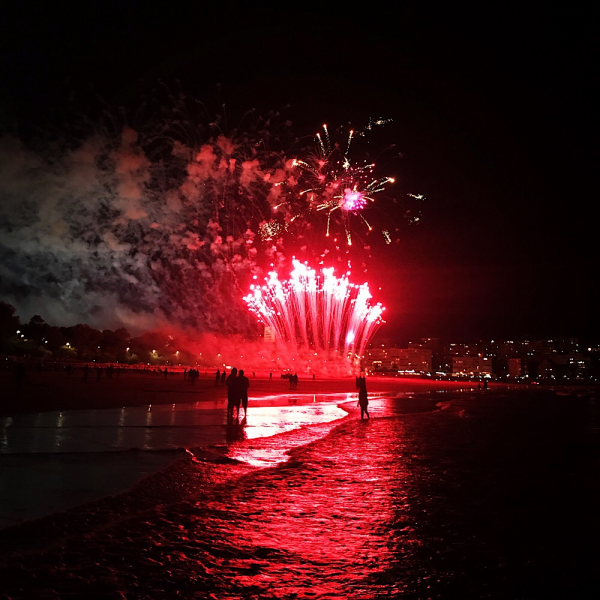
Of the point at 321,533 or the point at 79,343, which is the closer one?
the point at 321,533

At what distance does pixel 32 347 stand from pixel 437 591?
103037 millimetres

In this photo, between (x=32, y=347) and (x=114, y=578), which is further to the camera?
(x=32, y=347)

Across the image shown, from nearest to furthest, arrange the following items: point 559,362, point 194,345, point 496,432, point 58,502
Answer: point 58,502 → point 496,432 → point 194,345 → point 559,362

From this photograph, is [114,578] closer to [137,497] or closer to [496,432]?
[137,497]

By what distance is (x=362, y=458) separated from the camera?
32.9 feet

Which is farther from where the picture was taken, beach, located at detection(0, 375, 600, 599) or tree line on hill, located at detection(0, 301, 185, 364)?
tree line on hill, located at detection(0, 301, 185, 364)

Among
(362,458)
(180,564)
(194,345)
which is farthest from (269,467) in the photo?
(194,345)

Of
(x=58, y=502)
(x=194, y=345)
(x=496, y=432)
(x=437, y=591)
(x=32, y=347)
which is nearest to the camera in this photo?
(x=437, y=591)

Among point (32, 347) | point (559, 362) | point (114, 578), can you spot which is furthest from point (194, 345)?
point (114, 578)

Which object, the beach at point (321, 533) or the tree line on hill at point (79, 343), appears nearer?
the beach at point (321, 533)

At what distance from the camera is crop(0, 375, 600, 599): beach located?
13.0ft

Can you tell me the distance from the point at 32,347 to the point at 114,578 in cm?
10181

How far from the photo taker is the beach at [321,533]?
3947 millimetres

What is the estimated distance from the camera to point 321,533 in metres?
5.25
